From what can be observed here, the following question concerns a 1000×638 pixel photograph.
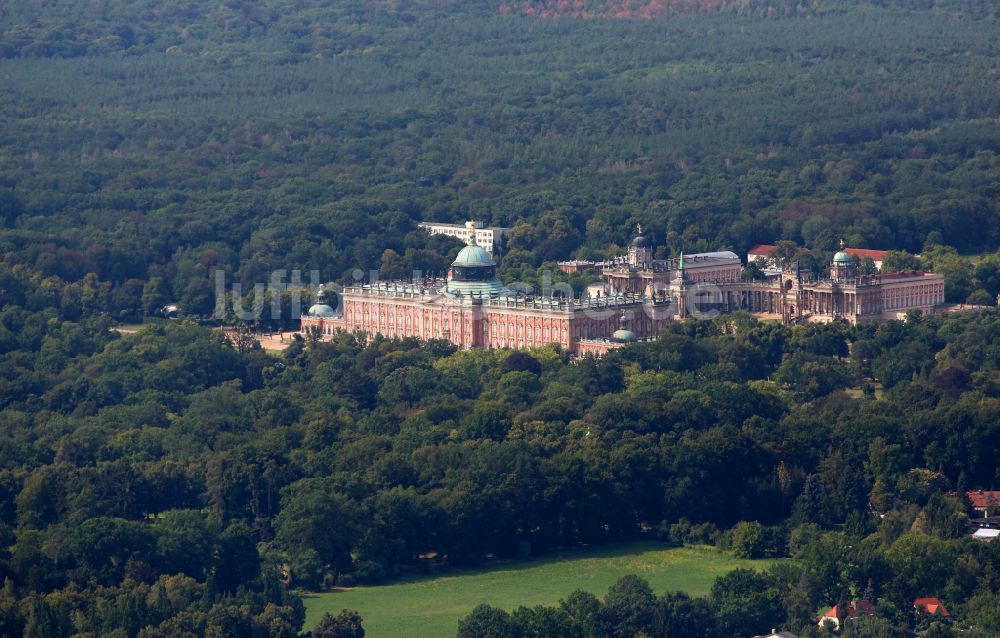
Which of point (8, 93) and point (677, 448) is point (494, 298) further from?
point (8, 93)

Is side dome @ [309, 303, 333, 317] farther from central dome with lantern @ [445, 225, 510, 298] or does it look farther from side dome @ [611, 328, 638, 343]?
side dome @ [611, 328, 638, 343]

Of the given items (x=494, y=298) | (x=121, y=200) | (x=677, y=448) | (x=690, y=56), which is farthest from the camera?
(x=690, y=56)

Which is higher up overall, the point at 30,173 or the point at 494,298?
the point at 30,173

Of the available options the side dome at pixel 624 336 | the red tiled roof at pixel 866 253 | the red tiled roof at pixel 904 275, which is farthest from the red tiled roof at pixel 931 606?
the red tiled roof at pixel 866 253

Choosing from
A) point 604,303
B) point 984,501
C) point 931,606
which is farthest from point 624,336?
point 931,606

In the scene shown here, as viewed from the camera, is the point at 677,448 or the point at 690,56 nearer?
the point at 677,448

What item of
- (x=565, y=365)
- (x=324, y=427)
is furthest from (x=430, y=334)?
(x=324, y=427)

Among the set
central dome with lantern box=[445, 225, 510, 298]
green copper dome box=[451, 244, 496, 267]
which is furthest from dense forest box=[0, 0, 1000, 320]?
central dome with lantern box=[445, 225, 510, 298]
